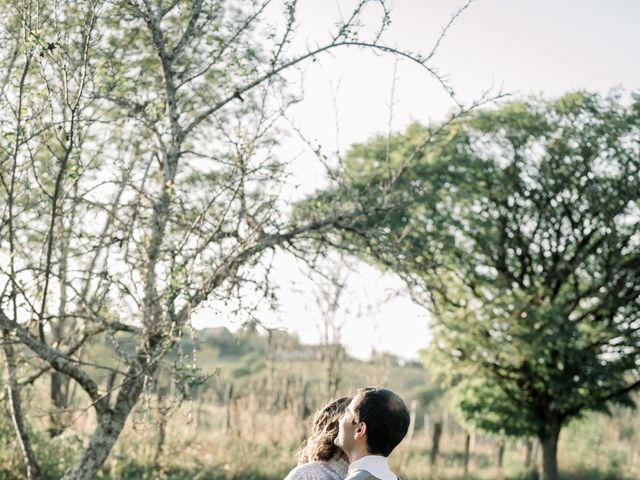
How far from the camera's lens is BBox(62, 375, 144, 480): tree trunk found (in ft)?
18.3

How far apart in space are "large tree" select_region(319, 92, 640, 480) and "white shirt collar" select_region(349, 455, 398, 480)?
11200 millimetres

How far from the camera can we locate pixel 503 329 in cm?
1435

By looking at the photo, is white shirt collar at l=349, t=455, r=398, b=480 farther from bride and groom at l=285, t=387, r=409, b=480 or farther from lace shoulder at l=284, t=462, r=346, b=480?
lace shoulder at l=284, t=462, r=346, b=480

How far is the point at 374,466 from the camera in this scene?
3.05 meters

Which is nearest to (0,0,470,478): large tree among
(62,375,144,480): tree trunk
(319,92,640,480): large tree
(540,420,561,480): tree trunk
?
(62,375,144,480): tree trunk

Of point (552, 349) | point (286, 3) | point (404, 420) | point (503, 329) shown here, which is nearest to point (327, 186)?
point (286, 3)

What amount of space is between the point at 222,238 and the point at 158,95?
1.43 metres

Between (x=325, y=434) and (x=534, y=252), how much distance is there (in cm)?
1315

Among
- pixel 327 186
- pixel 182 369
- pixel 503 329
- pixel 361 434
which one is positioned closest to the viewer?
pixel 361 434

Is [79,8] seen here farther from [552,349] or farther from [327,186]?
[552,349]

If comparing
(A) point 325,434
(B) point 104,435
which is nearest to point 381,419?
(A) point 325,434

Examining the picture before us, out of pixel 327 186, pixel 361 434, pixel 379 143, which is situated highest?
pixel 379 143

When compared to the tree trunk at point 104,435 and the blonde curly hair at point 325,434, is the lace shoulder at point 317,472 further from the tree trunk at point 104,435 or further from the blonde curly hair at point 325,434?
the tree trunk at point 104,435

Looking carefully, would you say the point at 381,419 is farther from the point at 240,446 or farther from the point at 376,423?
the point at 240,446
